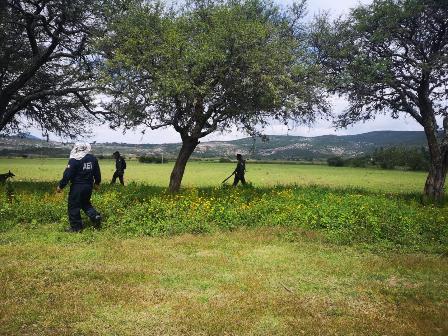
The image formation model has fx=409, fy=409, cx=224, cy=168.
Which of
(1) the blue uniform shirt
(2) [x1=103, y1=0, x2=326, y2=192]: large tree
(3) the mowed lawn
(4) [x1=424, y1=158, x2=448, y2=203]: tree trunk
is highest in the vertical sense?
(2) [x1=103, y1=0, x2=326, y2=192]: large tree

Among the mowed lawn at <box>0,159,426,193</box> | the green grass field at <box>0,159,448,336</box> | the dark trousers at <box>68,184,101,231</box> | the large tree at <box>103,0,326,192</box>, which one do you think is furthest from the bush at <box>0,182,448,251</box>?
the mowed lawn at <box>0,159,426,193</box>

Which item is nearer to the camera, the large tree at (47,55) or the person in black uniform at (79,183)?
the person in black uniform at (79,183)

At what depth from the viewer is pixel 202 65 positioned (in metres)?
15.6

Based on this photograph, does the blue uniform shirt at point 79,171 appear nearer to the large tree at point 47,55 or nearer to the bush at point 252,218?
the bush at point 252,218

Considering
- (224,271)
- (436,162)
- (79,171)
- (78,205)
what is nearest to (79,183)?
(79,171)

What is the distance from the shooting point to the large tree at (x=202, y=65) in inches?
634

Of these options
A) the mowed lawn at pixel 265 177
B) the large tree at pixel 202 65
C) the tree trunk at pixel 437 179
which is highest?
the large tree at pixel 202 65

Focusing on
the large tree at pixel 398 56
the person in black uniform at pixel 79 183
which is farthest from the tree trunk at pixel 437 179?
the person in black uniform at pixel 79 183

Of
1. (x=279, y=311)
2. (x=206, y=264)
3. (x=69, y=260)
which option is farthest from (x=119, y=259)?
(x=279, y=311)

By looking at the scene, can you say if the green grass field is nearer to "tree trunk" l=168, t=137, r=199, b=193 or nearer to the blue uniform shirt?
the blue uniform shirt

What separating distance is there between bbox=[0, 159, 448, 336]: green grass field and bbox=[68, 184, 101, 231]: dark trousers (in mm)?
378

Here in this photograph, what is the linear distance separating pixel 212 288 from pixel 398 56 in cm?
2000

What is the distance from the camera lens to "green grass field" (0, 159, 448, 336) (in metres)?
6.06

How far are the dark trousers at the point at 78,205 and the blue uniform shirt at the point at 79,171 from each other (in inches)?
7.7
